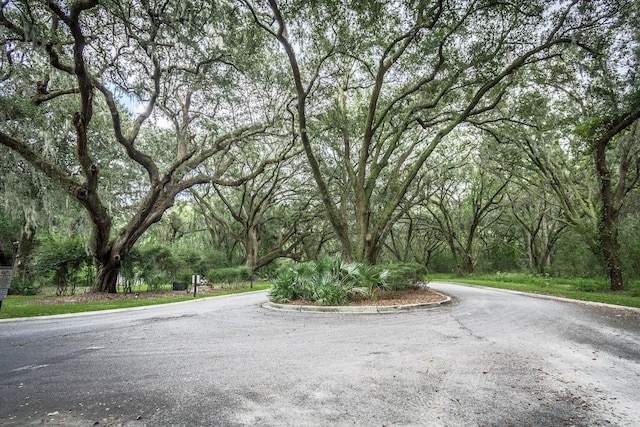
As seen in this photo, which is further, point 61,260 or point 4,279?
point 61,260

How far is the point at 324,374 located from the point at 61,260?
53.1ft

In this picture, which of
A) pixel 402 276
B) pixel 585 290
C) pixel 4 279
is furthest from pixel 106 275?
pixel 585 290

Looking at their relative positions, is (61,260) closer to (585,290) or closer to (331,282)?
(331,282)

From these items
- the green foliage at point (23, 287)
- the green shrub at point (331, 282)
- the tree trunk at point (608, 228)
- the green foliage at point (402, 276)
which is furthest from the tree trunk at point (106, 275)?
the tree trunk at point (608, 228)

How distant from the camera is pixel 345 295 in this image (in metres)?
10.3

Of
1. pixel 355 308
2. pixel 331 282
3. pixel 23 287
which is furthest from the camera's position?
pixel 23 287

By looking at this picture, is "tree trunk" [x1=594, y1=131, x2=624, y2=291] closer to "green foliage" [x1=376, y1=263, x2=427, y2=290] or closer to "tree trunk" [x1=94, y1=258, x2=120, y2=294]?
"green foliage" [x1=376, y1=263, x2=427, y2=290]

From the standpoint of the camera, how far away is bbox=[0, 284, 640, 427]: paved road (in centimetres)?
296

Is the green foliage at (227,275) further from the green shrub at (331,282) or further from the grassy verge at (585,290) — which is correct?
the grassy verge at (585,290)

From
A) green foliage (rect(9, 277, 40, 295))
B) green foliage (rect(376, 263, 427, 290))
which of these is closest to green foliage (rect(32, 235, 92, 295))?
green foliage (rect(9, 277, 40, 295))

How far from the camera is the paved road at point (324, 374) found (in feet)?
9.71

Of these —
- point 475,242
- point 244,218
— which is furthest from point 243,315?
point 475,242

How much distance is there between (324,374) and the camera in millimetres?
4043

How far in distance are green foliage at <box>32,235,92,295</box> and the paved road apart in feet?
30.9
